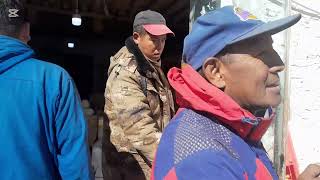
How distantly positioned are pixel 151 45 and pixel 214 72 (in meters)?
1.76

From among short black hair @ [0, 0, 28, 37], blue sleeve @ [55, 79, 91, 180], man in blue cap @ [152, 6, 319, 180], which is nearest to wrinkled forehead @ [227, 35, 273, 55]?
man in blue cap @ [152, 6, 319, 180]

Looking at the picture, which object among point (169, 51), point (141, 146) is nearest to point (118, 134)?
point (141, 146)

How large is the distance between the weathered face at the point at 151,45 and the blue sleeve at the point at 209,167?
6.33ft

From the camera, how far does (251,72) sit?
1492 mm

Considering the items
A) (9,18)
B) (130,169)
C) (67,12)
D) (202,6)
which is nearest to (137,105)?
(130,169)

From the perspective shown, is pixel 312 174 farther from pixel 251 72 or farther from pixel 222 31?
pixel 222 31

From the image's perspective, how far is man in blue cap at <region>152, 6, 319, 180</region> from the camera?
1416 millimetres

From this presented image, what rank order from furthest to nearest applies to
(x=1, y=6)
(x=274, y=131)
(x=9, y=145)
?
(x=274, y=131), (x=1, y=6), (x=9, y=145)

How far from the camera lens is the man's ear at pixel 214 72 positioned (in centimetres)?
152

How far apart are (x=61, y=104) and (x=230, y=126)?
1.13 m

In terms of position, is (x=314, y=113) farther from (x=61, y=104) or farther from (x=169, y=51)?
(x=169, y=51)

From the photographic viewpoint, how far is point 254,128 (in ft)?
5.02

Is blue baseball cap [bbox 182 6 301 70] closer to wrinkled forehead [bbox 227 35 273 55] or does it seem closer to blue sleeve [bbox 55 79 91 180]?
wrinkled forehead [bbox 227 35 273 55]

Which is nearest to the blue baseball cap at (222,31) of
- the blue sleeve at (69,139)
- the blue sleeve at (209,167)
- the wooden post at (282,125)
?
the blue sleeve at (209,167)
